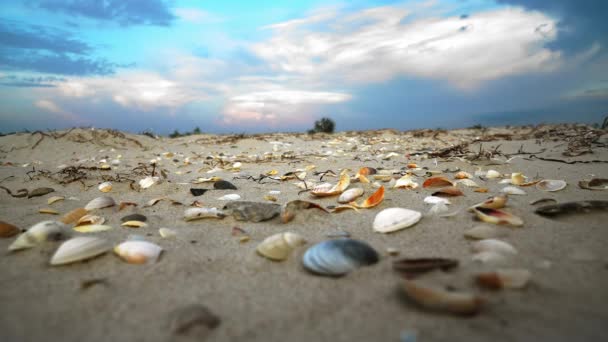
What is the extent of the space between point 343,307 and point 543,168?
3606 mm

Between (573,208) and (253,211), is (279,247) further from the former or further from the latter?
(573,208)

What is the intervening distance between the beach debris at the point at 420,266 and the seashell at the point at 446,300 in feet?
0.64

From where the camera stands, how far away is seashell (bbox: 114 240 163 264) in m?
1.41

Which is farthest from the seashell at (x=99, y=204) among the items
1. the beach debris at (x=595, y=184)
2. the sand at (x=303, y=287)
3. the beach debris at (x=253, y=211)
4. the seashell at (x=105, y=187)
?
the beach debris at (x=595, y=184)

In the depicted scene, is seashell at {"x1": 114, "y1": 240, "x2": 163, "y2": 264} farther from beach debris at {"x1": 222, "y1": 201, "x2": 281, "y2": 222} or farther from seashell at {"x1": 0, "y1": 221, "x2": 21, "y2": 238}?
seashell at {"x1": 0, "y1": 221, "x2": 21, "y2": 238}

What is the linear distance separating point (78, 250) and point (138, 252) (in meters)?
0.26

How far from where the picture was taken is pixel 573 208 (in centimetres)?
175

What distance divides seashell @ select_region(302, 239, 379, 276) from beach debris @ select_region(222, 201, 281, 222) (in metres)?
0.70

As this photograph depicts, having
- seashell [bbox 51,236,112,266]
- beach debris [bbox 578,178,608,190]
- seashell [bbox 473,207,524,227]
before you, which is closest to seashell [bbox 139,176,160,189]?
seashell [bbox 51,236,112,266]

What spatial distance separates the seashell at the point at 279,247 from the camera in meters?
1.44

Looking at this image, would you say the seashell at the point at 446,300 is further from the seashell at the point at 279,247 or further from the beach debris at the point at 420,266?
the seashell at the point at 279,247

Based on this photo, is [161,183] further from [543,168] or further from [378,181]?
[543,168]

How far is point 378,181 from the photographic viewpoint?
304 centimetres

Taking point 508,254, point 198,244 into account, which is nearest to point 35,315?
point 198,244
